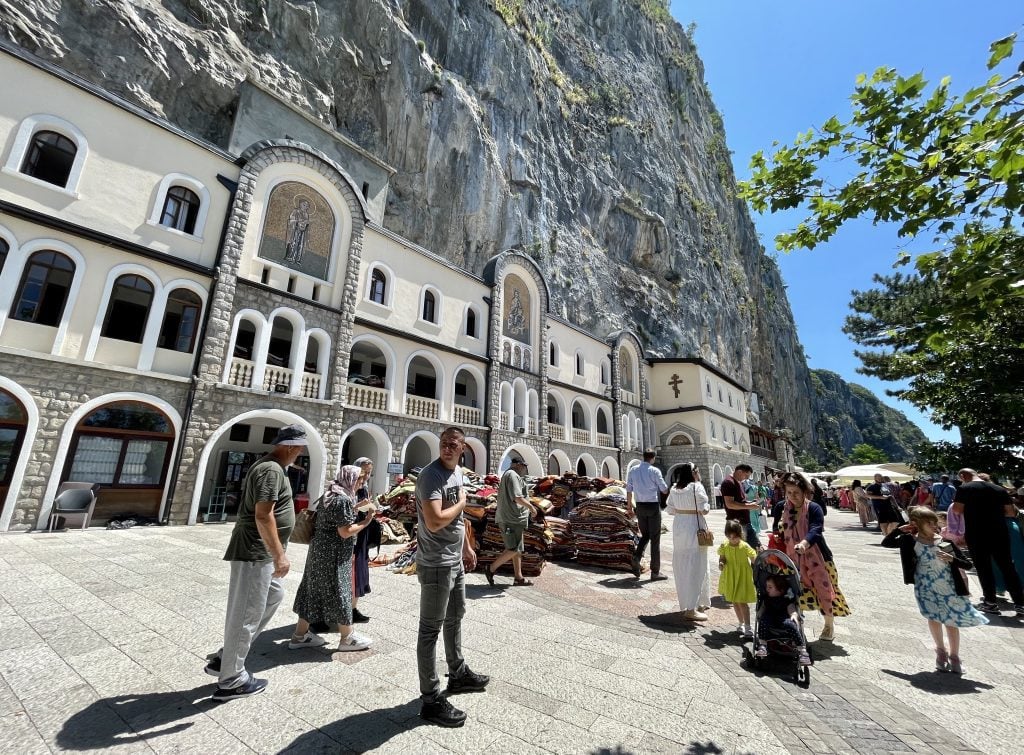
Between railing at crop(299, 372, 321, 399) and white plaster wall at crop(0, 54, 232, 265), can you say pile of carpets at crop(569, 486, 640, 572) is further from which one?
white plaster wall at crop(0, 54, 232, 265)

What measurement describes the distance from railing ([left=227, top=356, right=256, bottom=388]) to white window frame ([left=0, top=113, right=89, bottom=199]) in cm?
505

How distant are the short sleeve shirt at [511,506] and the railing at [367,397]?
Answer: 9.62 metres

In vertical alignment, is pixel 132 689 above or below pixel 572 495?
below

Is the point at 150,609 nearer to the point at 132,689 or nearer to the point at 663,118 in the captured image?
the point at 132,689

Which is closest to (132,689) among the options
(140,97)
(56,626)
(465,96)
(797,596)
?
(56,626)

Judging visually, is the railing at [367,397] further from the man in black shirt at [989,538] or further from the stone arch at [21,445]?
the man in black shirt at [989,538]

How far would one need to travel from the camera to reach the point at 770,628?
12.7 ft

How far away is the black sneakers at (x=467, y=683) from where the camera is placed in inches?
120

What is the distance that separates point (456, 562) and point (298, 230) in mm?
14301

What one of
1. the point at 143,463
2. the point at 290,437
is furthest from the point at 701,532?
the point at 143,463

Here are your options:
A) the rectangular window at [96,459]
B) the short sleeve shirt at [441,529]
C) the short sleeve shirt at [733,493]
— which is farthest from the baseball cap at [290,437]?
the rectangular window at [96,459]

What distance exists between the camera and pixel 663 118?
46.7 m

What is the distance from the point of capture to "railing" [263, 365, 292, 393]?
1249cm

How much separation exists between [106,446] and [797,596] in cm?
1358
